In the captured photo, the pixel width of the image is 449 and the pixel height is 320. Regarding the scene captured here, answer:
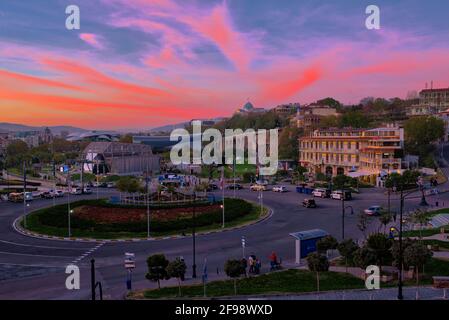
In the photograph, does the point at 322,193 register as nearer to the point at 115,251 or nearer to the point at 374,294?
the point at 115,251

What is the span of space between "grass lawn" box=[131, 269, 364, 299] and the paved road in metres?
2.15

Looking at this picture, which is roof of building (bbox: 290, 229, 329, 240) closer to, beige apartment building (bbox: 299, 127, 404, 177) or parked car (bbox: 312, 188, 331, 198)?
parked car (bbox: 312, 188, 331, 198)

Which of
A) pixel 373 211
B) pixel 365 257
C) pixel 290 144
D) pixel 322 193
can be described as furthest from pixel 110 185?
pixel 365 257

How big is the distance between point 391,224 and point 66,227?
23818mm

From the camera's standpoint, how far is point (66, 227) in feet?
104

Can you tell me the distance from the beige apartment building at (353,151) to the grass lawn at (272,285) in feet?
131

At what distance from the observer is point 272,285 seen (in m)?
18.2

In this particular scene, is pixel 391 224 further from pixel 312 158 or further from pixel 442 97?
pixel 442 97

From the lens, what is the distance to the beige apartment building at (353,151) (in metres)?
57.5

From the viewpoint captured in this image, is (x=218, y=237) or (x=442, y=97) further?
(x=442, y=97)

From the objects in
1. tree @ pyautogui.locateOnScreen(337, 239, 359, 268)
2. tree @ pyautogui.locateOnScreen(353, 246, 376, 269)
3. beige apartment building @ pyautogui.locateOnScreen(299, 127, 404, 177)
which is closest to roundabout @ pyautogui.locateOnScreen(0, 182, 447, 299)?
tree @ pyautogui.locateOnScreen(337, 239, 359, 268)

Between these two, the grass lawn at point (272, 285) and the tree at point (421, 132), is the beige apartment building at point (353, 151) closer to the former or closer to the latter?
the tree at point (421, 132)

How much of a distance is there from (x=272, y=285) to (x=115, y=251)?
11.3 metres

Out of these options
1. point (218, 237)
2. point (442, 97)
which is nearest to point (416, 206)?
point (218, 237)
